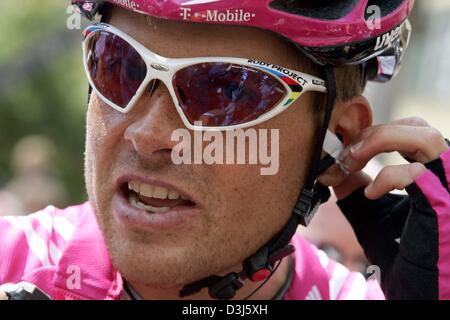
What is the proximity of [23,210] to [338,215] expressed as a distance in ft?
11.9

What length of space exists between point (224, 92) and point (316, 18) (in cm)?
46

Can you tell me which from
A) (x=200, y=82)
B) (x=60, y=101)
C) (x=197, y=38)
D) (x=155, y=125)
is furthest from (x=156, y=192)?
(x=60, y=101)

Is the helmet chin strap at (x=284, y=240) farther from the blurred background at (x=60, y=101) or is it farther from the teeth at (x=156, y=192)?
the blurred background at (x=60, y=101)

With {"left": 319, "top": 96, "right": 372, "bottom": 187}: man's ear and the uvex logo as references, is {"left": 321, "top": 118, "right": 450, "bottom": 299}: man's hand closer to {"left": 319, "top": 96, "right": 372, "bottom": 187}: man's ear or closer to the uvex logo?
{"left": 319, "top": 96, "right": 372, "bottom": 187}: man's ear

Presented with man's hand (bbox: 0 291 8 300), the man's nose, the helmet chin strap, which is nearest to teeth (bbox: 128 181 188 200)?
the man's nose

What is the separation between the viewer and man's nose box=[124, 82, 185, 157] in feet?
8.43

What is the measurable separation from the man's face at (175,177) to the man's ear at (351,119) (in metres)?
0.29

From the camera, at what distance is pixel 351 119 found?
10.4 ft

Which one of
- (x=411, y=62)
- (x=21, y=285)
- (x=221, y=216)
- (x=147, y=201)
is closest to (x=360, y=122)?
(x=221, y=216)

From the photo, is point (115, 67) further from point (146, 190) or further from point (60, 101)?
point (60, 101)

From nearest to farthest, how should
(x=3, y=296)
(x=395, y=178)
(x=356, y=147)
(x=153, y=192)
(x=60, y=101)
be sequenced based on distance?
(x=3, y=296)
(x=153, y=192)
(x=395, y=178)
(x=356, y=147)
(x=60, y=101)

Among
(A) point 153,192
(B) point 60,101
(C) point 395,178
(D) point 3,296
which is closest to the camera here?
(D) point 3,296

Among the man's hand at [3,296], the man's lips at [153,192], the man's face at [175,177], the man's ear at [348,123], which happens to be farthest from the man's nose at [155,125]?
the man's ear at [348,123]

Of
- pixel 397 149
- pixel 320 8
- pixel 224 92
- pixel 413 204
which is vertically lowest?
pixel 413 204
